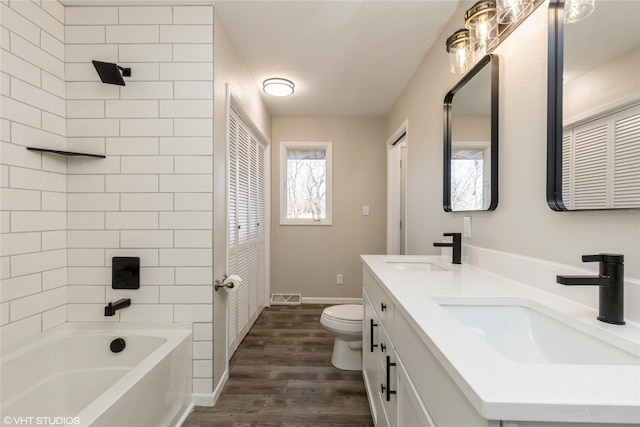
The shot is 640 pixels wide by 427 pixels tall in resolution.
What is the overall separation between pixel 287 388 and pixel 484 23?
228 centimetres

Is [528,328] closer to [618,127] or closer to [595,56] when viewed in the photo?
[618,127]

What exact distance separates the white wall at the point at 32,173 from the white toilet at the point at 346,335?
5.45ft

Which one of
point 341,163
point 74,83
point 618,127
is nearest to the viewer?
point 618,127

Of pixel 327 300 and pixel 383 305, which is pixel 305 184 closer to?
pixel 327 300

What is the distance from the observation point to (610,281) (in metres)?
0.68

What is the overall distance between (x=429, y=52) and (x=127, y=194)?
7.48 ft

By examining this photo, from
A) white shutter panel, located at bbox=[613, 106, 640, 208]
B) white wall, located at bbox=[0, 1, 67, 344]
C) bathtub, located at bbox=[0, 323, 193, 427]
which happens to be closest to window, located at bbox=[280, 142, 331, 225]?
bathtub, located at bbox=[0, 323, 193, 427]

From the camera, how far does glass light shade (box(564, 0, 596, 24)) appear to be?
835 mm

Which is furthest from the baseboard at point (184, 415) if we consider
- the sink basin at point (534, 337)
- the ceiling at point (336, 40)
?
the ceiling at point (336, 40)

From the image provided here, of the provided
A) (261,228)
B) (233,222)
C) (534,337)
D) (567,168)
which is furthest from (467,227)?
(261,228)

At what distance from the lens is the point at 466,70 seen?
4.99ft

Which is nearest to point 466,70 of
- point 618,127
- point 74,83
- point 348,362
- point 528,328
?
point 618,127

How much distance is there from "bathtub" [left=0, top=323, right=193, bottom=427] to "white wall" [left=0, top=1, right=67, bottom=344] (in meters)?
0.15

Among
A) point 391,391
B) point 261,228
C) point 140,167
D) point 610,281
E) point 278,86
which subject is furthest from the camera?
point 261,228
